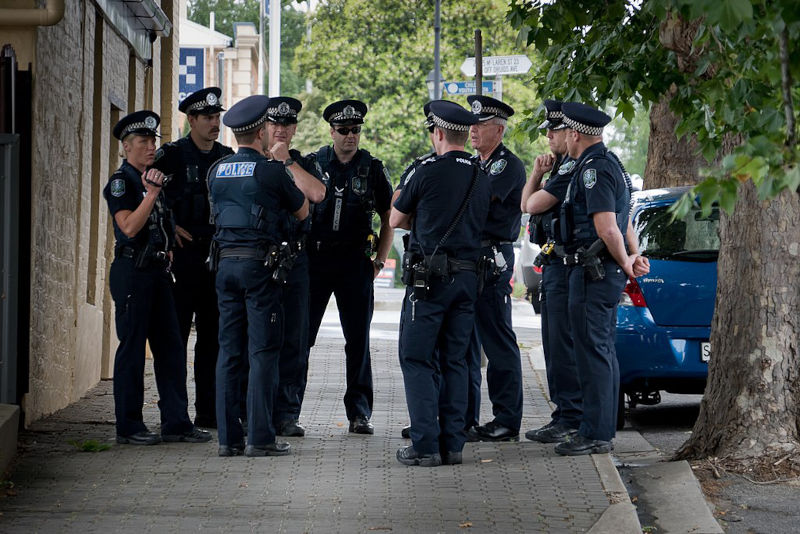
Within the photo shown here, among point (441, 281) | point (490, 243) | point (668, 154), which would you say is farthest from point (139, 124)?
point (668, 154)

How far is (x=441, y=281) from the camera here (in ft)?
24.4

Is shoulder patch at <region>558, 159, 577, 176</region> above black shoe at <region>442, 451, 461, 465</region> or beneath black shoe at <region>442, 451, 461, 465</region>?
above

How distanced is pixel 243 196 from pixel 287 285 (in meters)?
0.73

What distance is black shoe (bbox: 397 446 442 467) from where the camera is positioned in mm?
7402

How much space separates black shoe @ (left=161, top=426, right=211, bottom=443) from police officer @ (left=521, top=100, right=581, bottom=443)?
6.65 feet

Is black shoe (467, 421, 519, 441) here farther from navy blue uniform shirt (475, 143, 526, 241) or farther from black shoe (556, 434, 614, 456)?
navy blue uniform shirt (475, 143, 526, 241)

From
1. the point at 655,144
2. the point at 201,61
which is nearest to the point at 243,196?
the point at 655,144

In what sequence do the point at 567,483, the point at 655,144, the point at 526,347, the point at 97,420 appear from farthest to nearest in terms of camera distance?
the point at 526,347
the point at 655,144
the point at 97,420
the point at 567,483

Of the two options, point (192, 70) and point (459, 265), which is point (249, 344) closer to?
point (459, 265)


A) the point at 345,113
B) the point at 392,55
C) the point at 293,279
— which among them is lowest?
the point at 293,279

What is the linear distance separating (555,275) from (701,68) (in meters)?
1.75

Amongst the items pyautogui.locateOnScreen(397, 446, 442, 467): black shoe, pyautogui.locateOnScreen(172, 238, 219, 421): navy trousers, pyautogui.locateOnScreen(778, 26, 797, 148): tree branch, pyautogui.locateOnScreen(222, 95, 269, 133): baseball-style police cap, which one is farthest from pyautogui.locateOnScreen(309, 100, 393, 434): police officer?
pyautogui.locateOnScreen(778, 26, 797, 148): tree branch

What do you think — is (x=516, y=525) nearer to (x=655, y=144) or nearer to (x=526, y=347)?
(x=655, y=144)

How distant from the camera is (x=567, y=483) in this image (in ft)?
22.6
